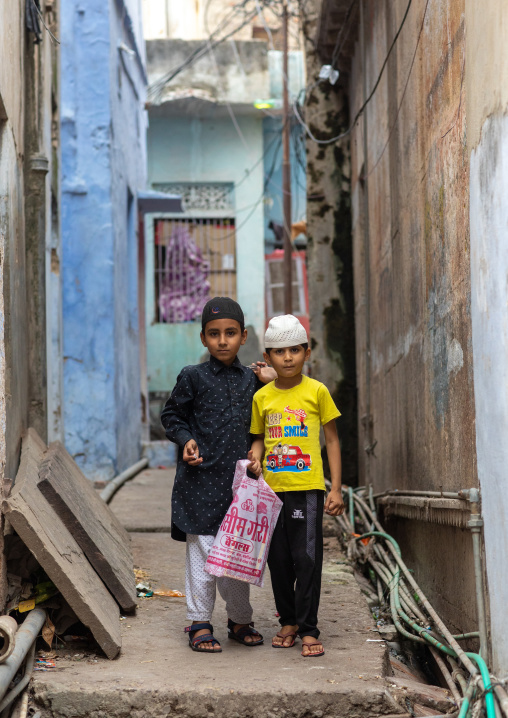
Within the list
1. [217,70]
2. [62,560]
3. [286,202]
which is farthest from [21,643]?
[217,70]

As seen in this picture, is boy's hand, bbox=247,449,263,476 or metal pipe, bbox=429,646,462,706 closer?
metal pipe, bbox=429,646,462,706

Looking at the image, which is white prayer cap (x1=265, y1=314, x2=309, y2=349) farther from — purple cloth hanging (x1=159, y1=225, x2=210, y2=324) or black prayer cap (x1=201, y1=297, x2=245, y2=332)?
purple cloth hanging (x1=159, y1=225, x2=210, y2=324)

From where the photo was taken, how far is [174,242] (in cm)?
1842

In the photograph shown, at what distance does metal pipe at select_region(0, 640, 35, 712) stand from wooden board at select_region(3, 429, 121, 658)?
22 centimetres

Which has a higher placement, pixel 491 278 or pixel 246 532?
pixel 491 278

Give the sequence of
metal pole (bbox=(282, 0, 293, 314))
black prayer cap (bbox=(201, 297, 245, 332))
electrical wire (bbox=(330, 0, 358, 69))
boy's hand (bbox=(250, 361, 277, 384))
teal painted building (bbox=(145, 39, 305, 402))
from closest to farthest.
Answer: black prayer cap (bbox=(201, 297, 245, 332)), boy's hand (bbox=(250, 361, 277, 384)), electrical wire (bbox=(330, 0, 358, 69)), metal pole (bbox=(282, 0, 293, 314)), teal painted building (bbox=(145, 39, 305, 402))

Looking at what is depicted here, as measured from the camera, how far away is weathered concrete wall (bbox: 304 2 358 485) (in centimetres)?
841

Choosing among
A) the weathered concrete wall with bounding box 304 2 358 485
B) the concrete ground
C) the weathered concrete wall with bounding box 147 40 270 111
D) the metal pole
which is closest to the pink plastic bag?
the concrete ground

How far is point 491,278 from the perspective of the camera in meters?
2.92

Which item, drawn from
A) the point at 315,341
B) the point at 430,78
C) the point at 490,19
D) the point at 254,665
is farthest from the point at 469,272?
the point at 315,341

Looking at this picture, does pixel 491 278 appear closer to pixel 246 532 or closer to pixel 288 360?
pixel 288 360

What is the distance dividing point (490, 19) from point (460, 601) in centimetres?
229

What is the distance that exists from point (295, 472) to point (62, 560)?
38.8 inches

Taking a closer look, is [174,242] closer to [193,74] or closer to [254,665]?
[193,74]
